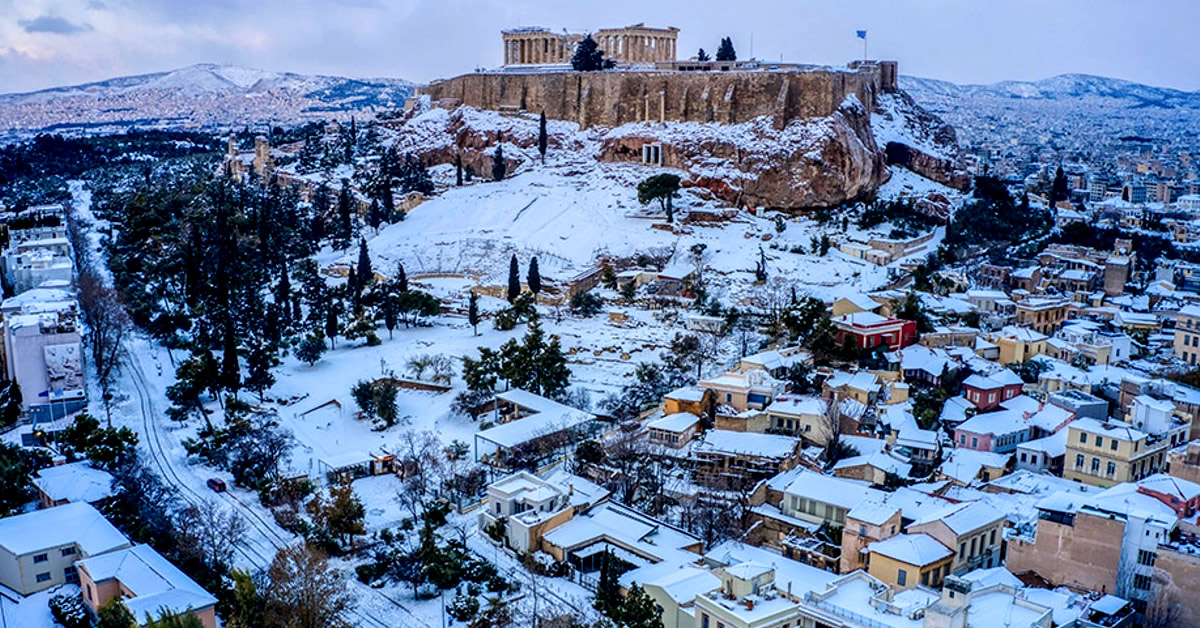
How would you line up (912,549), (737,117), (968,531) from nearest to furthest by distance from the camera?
(912,549) < (968,531) < (737,117)

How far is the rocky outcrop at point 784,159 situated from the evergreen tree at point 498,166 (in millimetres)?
9495

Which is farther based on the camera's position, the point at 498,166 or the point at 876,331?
the point at 498,166

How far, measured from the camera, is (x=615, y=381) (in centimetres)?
3944

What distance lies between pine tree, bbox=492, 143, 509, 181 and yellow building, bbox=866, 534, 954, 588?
48465mm

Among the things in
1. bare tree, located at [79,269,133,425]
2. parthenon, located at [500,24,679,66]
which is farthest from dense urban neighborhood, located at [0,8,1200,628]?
parthenon, located at [500,24,679,66]

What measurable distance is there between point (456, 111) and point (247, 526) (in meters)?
54.7

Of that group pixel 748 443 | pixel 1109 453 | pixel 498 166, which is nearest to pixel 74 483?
pixel 748 443

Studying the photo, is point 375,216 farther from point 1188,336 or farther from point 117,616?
point 1188,336

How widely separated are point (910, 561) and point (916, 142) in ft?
176

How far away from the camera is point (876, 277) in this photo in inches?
2035

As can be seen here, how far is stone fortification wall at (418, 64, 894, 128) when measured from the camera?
65438 mm

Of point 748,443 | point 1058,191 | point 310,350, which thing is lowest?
point 748,443

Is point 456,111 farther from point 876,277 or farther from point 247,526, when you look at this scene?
point 247,526

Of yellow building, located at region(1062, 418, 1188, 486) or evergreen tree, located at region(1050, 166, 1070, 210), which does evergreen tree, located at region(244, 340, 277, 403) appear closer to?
yellow building, located at region(1062, 418, 1188, 486)
